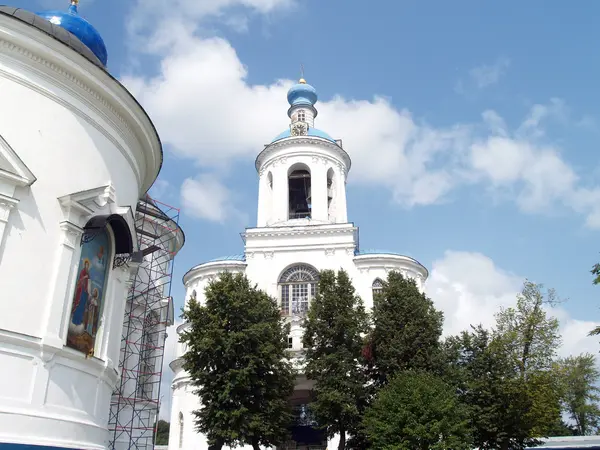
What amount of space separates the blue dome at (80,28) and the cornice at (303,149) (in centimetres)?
1793

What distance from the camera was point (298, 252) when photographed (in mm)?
31234

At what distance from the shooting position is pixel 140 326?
20781 millimetres

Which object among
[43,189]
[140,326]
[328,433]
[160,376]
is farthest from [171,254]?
[43,189]

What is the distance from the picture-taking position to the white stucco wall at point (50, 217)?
10648mm

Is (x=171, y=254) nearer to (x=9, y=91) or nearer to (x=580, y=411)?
(x=9, y=91)

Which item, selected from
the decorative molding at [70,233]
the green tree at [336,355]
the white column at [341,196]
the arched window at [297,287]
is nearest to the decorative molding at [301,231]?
the arched window at [297,287]

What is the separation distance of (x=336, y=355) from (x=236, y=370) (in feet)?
14.5

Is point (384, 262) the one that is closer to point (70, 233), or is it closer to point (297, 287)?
point (297, 287)

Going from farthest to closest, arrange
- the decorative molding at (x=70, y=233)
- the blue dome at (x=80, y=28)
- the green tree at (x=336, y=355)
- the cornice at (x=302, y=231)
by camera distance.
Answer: the cornice at (x=302, y=231) → the green tree at (x=336, y=355) → the blue dome at (x=80, y=28) → the decorative molding at (x=70, y=233)

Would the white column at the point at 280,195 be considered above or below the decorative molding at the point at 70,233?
above

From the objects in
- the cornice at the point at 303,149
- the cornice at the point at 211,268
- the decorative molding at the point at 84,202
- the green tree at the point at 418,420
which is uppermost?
the cornice at the point at 303,149

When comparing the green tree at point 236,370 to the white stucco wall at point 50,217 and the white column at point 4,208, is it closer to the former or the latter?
the white stucco wall at point 50,217

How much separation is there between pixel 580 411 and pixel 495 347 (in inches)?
1209

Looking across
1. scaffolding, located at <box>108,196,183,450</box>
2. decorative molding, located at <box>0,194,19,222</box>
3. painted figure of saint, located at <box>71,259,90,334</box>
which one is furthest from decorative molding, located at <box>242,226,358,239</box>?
decorative molding, located at <box>0,194,19,222</box>
